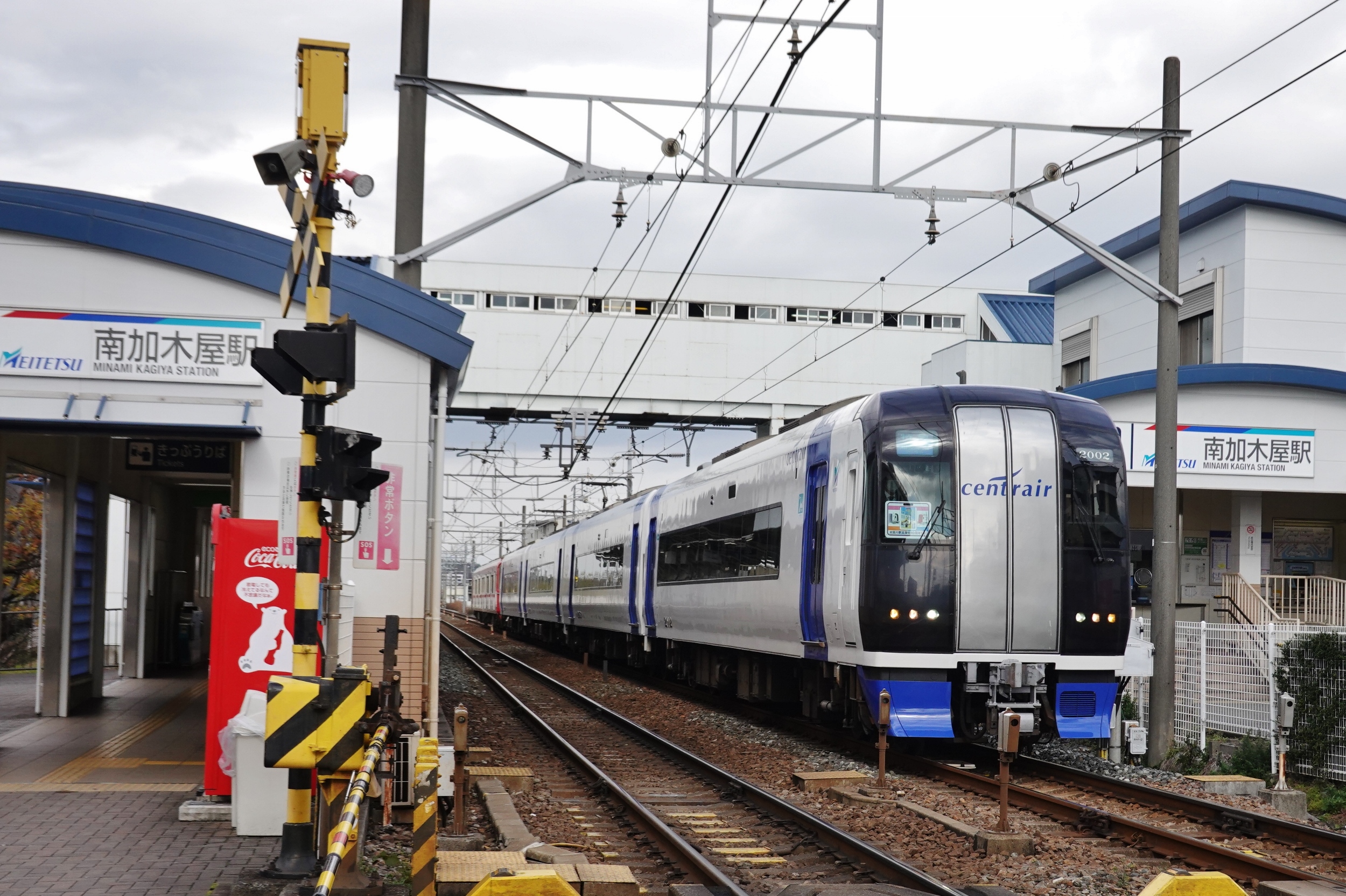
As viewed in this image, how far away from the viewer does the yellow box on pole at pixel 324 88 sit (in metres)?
7.36

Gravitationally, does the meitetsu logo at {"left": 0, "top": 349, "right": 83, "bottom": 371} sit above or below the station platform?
above

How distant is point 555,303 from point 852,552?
27.8m

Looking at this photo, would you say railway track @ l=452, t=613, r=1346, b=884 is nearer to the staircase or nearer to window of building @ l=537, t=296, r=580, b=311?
the staircase

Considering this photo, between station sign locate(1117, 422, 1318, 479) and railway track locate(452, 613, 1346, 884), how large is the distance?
978cm

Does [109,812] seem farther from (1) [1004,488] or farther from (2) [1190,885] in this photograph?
(1) [1004,488]

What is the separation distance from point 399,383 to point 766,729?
21.0 feet

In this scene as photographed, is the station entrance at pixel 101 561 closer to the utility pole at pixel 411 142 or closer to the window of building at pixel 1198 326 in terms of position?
the utility pole at pixel 411 142

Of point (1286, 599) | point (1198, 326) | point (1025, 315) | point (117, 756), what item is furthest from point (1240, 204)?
point (117, 756)

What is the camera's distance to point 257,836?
8.31 meters

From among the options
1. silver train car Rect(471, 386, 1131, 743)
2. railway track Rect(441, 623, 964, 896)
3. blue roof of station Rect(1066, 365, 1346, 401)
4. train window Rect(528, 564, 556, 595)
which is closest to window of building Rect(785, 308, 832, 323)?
train window Rect(528, 564, 556, 595)

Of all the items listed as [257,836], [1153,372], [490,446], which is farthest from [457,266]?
[257,836]

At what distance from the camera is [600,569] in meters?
28.4

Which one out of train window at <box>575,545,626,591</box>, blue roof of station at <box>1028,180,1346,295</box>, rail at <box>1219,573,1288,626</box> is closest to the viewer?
rail at <box>1219,573,1288,626</box>

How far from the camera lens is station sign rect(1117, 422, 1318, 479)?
69.1ft
